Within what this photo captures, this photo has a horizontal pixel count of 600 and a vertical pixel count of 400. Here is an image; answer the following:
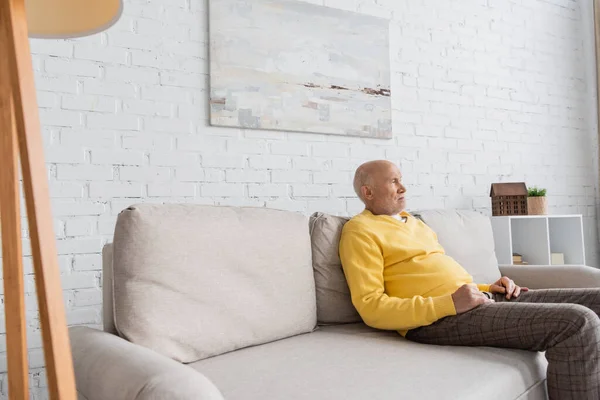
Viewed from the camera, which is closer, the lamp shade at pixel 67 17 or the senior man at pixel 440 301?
the lamp shade at pixel 67 17

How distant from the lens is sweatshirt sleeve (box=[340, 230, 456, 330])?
5.93 feet

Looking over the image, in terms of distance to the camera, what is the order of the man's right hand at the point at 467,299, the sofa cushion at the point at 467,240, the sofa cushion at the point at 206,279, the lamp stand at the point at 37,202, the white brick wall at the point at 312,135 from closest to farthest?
the lamp stand at the point at 37,202, the sofa cushion at the point at 206,279, the man's right hand at the point at 467,299, the white brick wall at the point at 312,135, the sofa cushion at the point at 467,240

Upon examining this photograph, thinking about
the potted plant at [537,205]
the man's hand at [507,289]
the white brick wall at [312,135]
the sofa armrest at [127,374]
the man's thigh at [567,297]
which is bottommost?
the man's thigh at [567,297]

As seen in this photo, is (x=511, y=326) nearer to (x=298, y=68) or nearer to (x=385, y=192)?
(x=385, y=192)

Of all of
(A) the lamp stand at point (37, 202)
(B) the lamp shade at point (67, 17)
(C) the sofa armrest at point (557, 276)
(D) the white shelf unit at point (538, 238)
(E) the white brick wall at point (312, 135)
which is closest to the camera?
(A) the lamp stand at point (37, 202)

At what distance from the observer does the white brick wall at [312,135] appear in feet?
7.09

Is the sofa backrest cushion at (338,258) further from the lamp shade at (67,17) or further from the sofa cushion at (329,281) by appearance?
the lamp shade at (67,17)

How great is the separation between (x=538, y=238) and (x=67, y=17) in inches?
113

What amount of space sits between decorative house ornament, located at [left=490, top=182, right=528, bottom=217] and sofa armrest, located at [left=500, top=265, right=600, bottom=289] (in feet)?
2.40

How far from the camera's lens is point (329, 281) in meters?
2.06

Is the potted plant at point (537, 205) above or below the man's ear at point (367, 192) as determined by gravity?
below

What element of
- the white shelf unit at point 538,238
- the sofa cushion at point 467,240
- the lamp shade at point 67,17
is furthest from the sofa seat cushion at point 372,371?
the white shelf unit at point 538,238

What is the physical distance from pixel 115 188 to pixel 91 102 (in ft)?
1.14

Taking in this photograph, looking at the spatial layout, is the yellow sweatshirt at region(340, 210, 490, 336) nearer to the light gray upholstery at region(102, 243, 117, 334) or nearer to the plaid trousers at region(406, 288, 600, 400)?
the plaid trousers at region(406, 288, 600, 400)
